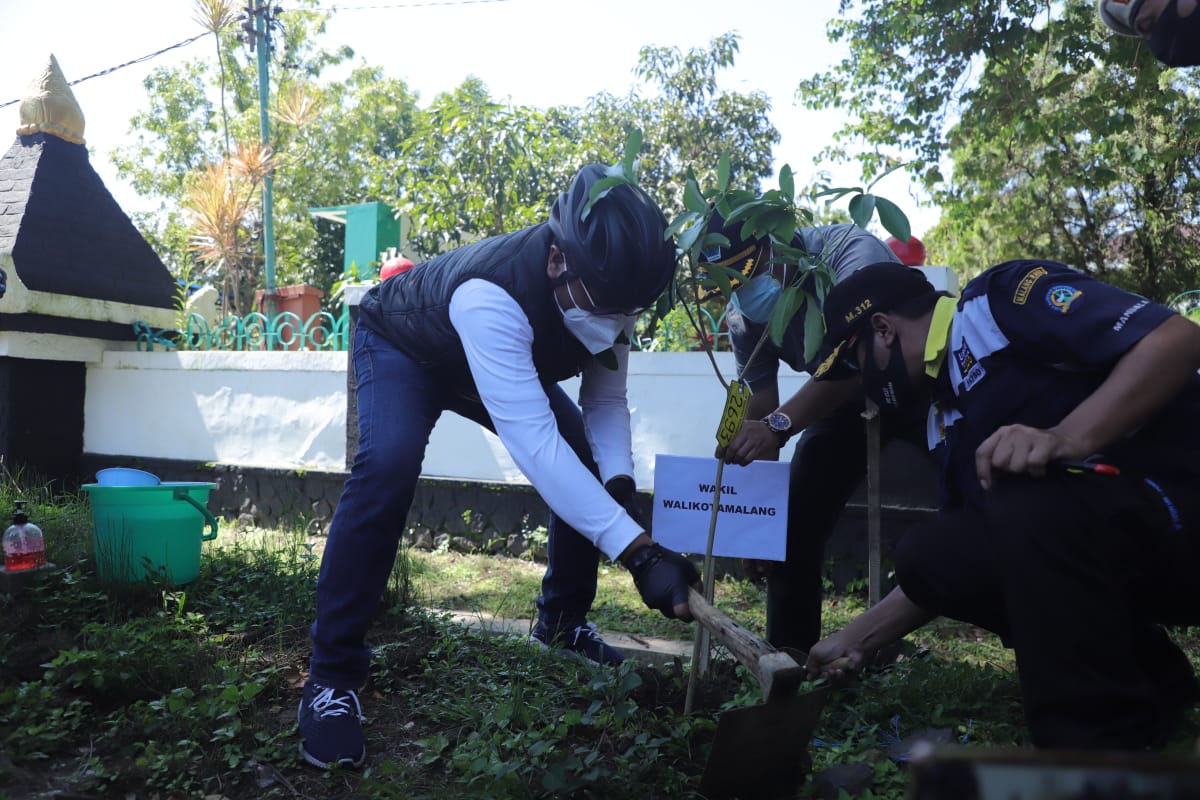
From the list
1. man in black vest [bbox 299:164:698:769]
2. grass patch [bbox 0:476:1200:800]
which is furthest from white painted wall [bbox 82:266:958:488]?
man in black vest [bbox 299:164:698:769]

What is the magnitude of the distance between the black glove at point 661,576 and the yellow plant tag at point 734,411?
0.35 m

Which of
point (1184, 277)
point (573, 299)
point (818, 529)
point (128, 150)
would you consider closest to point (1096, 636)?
point (818, 529)

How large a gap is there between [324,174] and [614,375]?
25968 millimetres

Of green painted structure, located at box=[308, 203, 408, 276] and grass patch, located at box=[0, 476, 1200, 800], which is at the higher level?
green painted structure, located at box=[308, 203, 408, 276]

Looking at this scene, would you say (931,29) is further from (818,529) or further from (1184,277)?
(1184,277)

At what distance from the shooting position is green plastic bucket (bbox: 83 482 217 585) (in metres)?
3.58

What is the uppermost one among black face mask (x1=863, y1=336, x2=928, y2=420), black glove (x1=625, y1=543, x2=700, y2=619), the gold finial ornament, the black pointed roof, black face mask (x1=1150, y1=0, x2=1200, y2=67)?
the gold finial ornament

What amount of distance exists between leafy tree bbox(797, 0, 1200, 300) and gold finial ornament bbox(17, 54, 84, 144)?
290 inches

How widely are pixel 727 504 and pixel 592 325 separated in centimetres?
67

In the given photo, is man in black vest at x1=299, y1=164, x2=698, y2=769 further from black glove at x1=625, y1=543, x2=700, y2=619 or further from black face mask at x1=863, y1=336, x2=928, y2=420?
black face mask at x1=863, y1=336, x2=928, y2=420

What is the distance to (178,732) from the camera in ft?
7.96

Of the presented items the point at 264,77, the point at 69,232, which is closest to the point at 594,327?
the point at 69,232

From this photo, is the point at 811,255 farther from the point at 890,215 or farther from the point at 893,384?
the point at 893,384

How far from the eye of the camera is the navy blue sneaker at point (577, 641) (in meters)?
3.08
